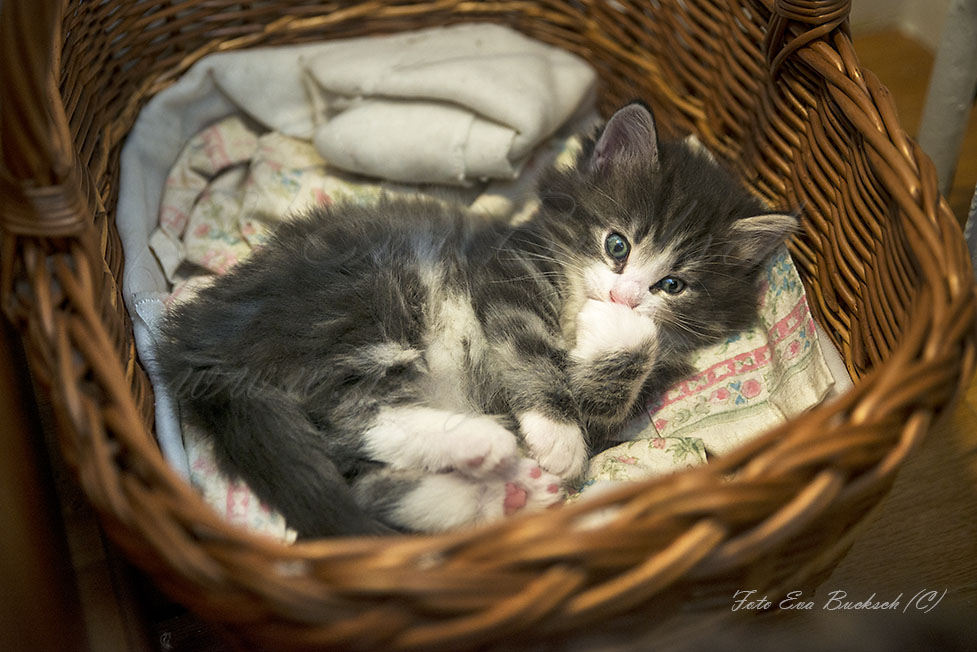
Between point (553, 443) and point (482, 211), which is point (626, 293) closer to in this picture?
point (553, 443)

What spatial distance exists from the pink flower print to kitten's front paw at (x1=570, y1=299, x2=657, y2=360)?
1.19 ft

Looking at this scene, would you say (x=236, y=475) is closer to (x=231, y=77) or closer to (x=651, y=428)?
(x=651, y=428)

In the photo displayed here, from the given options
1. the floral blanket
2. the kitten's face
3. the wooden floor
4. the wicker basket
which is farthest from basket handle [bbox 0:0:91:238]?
the wooden floor

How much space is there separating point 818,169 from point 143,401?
1.65 meters

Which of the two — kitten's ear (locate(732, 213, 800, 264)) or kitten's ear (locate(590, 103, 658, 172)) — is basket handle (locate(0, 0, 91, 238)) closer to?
kitten's ear (locate(590, 103, 658, 172))

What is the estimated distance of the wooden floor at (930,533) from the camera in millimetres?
1758

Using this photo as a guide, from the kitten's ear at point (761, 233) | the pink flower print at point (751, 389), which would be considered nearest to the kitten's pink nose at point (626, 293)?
the kitten's ear at point (761, 233)

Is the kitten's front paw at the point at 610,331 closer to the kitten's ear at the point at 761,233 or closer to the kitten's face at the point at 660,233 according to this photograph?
the kitten's face at the point at 660,233

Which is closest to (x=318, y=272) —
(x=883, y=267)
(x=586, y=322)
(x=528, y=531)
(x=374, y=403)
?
(x=374, y=403)

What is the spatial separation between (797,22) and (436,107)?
103 cm

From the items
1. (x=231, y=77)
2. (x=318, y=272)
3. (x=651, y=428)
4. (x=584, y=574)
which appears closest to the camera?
(x=584, y=574)

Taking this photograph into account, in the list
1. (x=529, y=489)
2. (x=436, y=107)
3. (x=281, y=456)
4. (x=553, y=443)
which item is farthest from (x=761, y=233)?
(x=281, y=456)

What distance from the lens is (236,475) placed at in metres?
1.52

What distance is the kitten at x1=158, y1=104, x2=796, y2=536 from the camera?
1.50 metres
